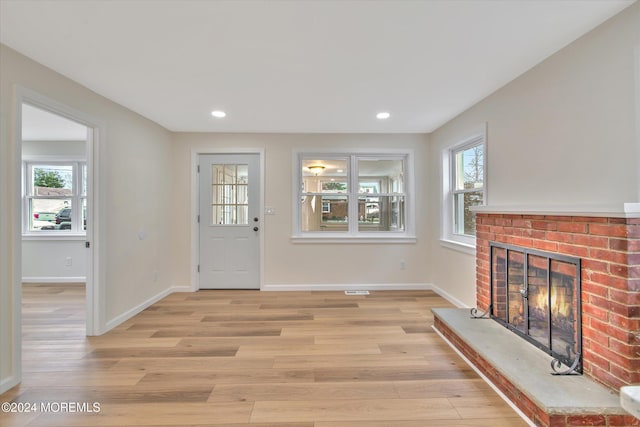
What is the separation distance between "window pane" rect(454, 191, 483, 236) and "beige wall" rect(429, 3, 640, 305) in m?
0.52

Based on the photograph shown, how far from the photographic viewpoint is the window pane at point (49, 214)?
198 inches

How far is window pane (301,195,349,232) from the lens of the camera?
14.7 feet

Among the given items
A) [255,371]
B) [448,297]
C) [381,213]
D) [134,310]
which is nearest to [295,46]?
[255,371]

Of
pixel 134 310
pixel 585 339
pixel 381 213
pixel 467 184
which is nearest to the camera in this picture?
pixel 585 339

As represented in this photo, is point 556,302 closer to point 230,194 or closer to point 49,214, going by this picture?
point 230,194

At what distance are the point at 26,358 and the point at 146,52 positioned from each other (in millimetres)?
2584

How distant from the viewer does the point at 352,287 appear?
4.33 m

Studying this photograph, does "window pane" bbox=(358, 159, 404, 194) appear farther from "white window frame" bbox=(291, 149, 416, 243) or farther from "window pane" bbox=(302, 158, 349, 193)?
"window pane" bbox=(302, 158, 349, 193)

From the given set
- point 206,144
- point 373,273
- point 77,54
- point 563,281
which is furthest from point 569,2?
point 206,144

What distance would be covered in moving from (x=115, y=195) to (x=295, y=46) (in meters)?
2.44

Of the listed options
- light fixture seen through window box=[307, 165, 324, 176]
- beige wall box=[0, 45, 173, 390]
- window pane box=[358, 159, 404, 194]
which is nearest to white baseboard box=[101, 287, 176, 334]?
beige wall box=[0, 45, 173, 390]

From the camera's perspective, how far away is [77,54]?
6.97 feet

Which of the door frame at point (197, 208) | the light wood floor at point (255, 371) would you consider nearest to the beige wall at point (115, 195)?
the door frame at point (197, 208)

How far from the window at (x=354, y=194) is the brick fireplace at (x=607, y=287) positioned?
251 cm
